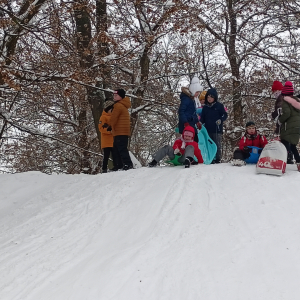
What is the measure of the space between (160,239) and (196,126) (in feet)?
14.0

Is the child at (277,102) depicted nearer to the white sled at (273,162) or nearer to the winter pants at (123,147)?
the white sled at (273,162)

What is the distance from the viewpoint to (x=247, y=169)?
22.4 feet

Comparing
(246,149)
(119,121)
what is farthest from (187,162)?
(119,121)

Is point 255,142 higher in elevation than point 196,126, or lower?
lower

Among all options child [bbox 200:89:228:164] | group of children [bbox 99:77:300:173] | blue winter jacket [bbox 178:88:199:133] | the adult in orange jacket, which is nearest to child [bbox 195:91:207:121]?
group of children [bbox 99:77:300:173]

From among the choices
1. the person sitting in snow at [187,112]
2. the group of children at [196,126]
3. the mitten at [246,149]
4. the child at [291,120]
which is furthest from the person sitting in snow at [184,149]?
the child at [291,120]

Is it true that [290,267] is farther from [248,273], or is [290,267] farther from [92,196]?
[92,196]

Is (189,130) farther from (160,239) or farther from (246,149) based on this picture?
(160,239)

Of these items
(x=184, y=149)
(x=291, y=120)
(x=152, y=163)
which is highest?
(x=291, y=120)

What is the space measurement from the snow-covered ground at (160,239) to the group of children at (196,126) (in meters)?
0.61

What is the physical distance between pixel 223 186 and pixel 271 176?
896 mm

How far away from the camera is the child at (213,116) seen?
340 inches

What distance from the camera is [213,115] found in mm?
8656

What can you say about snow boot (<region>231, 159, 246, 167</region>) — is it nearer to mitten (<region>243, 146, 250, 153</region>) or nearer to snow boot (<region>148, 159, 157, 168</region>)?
mitten (<region>243, 146, 250, 153</region>)
